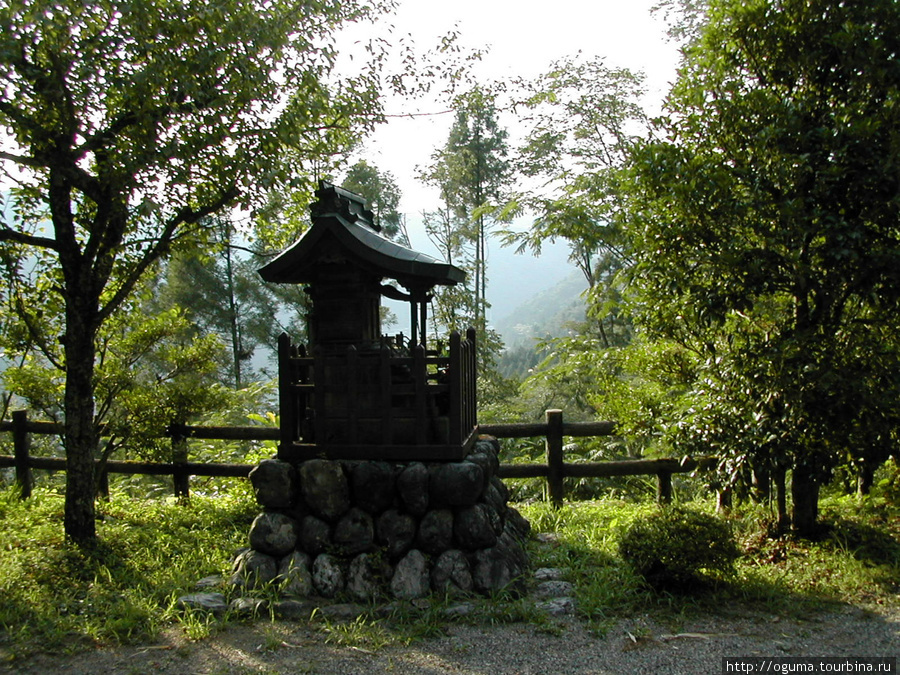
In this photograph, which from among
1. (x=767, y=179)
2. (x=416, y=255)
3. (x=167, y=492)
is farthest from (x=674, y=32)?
(x=167, y=492)

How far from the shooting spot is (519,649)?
4.29m

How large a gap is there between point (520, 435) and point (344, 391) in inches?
122

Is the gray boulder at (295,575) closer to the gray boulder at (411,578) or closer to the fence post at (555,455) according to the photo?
the gray boulder at (411,578)

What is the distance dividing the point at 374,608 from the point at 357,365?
1927 millimetres

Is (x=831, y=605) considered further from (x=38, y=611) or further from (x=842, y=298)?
(x=38, y=611)

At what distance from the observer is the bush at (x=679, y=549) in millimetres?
4934

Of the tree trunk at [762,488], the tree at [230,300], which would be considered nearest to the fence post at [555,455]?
the tree trunk at [762,488]

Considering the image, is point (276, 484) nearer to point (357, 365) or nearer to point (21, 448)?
point (357, 365)

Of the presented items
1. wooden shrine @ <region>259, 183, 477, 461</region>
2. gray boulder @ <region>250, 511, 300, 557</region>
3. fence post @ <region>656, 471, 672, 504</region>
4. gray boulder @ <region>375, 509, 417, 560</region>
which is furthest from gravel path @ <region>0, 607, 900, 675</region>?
fence post @ <region>656, 471, 672, 504</region>

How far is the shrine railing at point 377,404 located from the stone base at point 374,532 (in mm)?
155

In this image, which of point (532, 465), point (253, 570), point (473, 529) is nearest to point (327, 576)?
point (253, 570)

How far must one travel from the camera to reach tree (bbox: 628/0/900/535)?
202 inches

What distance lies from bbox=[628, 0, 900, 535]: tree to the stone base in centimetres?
226

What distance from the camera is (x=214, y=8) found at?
5.73m
